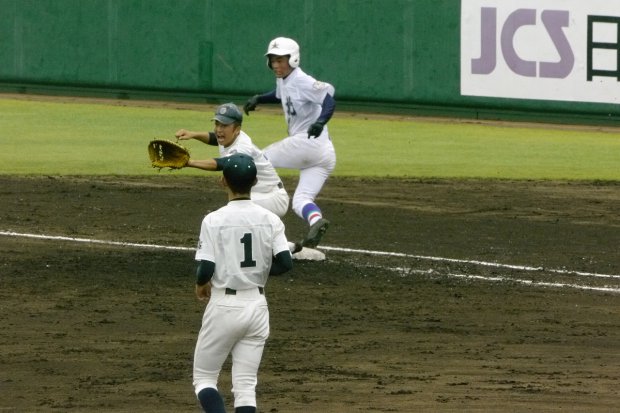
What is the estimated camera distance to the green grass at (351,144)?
18422mm

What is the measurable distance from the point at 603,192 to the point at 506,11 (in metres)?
6.47

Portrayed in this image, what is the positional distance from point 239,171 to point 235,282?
1.77 feet

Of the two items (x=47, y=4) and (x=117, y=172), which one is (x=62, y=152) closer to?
(x=117, y=172)

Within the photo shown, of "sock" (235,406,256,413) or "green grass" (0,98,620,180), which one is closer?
"sock" (235,406,256,413)

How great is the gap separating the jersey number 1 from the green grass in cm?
1109

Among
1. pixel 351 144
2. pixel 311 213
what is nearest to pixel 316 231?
pixel 311 213

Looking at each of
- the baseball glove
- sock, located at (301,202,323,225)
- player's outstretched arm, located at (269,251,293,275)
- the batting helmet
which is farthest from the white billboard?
player's outstretched arm, located at (269,251,293,275)

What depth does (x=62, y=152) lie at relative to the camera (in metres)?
19.4

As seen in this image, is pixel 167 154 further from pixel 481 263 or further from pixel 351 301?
pixel 481 263

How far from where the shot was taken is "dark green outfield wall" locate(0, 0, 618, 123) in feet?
77.5

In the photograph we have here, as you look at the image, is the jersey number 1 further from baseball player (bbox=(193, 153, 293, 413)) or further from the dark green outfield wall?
the dark green outfield wall

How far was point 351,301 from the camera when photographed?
10781 millimetres

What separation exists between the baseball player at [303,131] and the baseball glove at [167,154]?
2903 mm

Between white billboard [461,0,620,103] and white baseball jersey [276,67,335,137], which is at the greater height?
white billboard [461,0,620,103]
